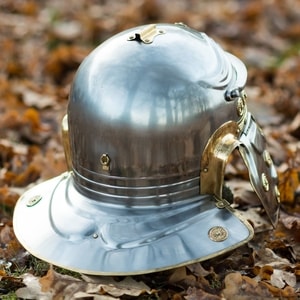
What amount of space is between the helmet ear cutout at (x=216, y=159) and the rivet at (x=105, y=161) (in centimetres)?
32

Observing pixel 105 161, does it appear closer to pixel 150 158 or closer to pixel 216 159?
pixel 150 158

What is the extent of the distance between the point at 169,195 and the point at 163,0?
Answer: 439 centimetres

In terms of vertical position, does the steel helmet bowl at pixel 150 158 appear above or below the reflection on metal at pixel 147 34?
below

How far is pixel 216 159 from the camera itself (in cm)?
250

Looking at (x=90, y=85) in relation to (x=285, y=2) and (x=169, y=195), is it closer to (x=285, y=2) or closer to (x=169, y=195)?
(x=169, y=195)

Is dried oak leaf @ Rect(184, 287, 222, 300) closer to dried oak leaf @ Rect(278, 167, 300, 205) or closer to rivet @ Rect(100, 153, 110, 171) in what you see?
rivet @ Rect(100, 153, 110, 171)

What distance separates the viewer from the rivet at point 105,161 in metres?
2.48

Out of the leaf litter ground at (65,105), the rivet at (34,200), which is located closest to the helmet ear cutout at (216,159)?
the leaf litter ground at (65,105)

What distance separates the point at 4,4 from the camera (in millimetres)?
6816

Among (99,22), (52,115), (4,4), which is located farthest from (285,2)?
(52,115)

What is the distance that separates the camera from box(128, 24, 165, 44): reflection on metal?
2.55 m

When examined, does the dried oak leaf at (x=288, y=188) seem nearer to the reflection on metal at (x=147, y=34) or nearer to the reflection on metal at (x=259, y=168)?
the reflection on metal at (x=259, y=168)

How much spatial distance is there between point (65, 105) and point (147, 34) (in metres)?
2.03

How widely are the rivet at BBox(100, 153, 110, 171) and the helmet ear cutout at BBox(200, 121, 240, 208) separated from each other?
0.32 meters
